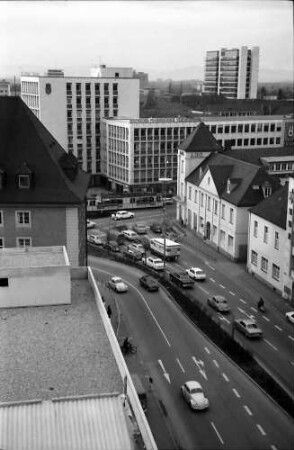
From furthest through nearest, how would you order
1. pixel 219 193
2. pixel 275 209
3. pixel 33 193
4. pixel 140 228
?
pixel 140 228
pixel 219 193
pixel 275 209
pixel 33 193

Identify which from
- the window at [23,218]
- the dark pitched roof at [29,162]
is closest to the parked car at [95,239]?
the dark pitched roof at [29,162]

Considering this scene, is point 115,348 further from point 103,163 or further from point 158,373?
point 103,163

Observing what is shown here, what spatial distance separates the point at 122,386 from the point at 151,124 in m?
13.5

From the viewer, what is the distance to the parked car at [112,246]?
1161 centimetres

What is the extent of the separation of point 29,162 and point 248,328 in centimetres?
331

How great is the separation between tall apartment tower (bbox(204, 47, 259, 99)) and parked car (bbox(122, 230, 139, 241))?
12.1 meters

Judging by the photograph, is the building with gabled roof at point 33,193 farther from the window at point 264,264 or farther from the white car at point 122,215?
the white car at point 122,215

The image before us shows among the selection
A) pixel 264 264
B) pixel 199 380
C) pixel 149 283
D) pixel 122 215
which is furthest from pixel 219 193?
pixel 199 380

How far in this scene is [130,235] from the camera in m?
12.5

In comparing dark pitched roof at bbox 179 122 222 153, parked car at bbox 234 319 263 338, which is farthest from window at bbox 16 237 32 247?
dark pitched roof at bbox 179 122 222 153

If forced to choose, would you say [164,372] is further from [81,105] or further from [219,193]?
[81,105]

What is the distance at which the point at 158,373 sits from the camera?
6137 millimetres

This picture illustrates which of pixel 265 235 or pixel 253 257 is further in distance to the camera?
pixel 253 257

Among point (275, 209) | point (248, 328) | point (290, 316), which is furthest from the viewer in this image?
point (275, 209)
